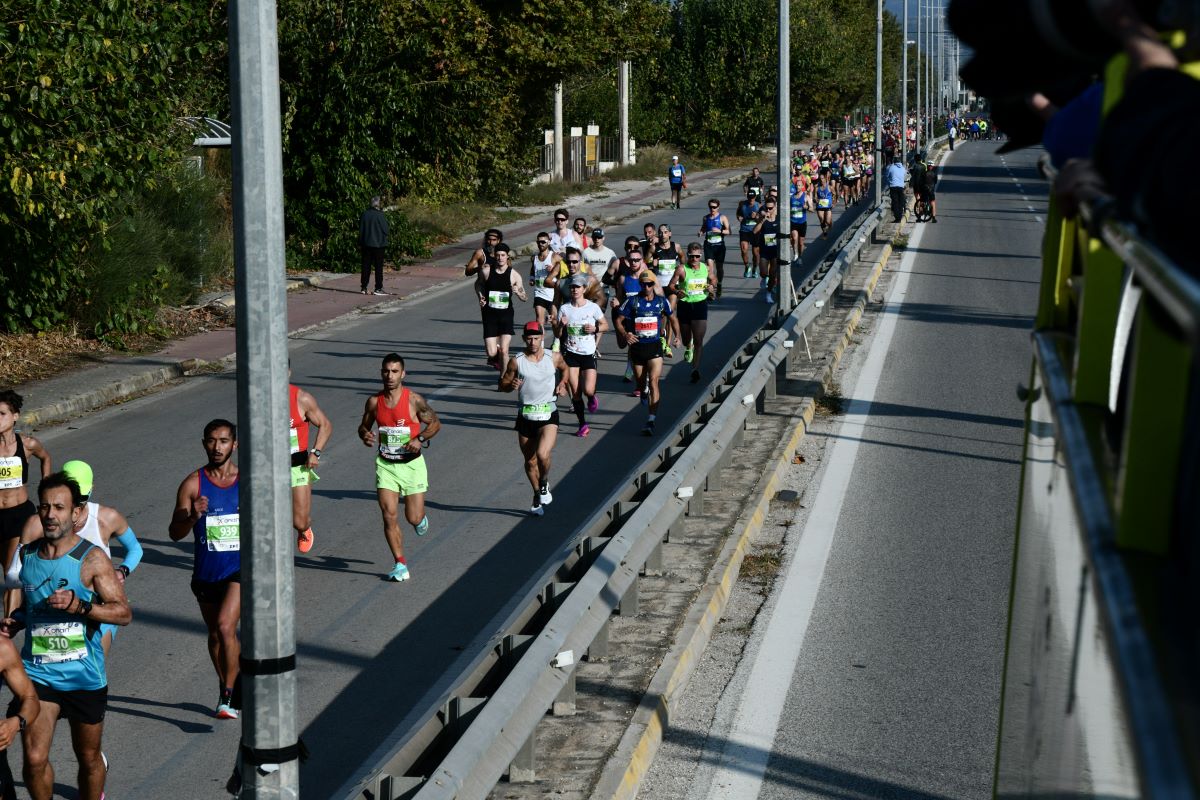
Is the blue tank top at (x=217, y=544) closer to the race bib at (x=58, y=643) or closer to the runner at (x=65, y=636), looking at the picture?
the runner at (x=65, y=636)

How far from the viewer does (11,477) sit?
10.5 meters

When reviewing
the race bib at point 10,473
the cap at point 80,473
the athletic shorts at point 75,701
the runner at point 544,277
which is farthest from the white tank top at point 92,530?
the runner at point 544,277

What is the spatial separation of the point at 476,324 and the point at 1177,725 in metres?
25.0

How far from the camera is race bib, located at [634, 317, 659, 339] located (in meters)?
17.5

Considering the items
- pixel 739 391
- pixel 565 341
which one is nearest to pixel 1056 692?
pixel 739 391

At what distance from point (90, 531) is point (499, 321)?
36.9ft

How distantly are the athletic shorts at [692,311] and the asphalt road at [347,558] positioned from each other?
896mm

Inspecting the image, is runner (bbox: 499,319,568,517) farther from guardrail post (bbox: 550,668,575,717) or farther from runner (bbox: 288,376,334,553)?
guardrail post (bbox: 550,668,575,717)

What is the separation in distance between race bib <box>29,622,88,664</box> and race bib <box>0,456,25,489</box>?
119 inches

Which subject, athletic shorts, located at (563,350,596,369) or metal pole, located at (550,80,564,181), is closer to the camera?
athletic shorts, located at (563,350,596,369)

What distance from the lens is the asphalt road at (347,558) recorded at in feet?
28.8

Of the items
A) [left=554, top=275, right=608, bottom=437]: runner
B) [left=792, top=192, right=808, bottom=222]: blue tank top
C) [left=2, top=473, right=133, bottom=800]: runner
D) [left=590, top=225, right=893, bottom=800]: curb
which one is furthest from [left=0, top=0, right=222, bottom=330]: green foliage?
[left=792, top=192, right=808, bottom=222]: blue tank top

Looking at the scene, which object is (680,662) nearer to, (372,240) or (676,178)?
(372,240)

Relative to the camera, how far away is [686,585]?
10.0 metres
